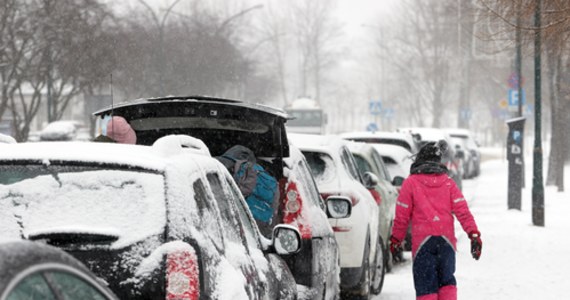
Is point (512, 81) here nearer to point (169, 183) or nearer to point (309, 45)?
point (169, 183)

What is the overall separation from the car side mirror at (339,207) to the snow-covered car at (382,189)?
11.6 feet

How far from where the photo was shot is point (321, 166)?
10.3 metres

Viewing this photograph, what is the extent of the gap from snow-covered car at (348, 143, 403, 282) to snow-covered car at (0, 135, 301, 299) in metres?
8.05

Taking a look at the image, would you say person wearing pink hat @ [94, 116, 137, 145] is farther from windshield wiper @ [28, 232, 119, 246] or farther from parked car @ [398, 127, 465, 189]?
parked car @ [398, 127, 465, 189]

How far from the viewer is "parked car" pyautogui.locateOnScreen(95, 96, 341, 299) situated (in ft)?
24.3

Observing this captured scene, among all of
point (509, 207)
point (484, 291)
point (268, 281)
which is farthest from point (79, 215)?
point (509, 207)

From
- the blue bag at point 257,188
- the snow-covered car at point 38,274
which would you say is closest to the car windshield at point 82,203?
the snow-covered car at point 38,274

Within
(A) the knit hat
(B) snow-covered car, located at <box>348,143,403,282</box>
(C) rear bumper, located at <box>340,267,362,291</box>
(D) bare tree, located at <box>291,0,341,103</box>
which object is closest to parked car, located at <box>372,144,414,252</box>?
(B) snow-covered car, located at <box>348,143,403,282</box>

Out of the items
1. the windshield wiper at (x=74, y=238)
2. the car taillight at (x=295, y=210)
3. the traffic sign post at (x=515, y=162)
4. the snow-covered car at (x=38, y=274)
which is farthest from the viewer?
the traffic sign post at (x=515, y=162)

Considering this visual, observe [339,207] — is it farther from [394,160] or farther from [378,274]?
[394,160]

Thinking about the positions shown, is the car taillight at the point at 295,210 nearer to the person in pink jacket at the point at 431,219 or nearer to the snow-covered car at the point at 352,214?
the person in pink jacket at the point at 431,219

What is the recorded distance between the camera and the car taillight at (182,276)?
12.3 ft

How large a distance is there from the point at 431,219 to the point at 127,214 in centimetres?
431

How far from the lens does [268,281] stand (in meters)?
5.10
